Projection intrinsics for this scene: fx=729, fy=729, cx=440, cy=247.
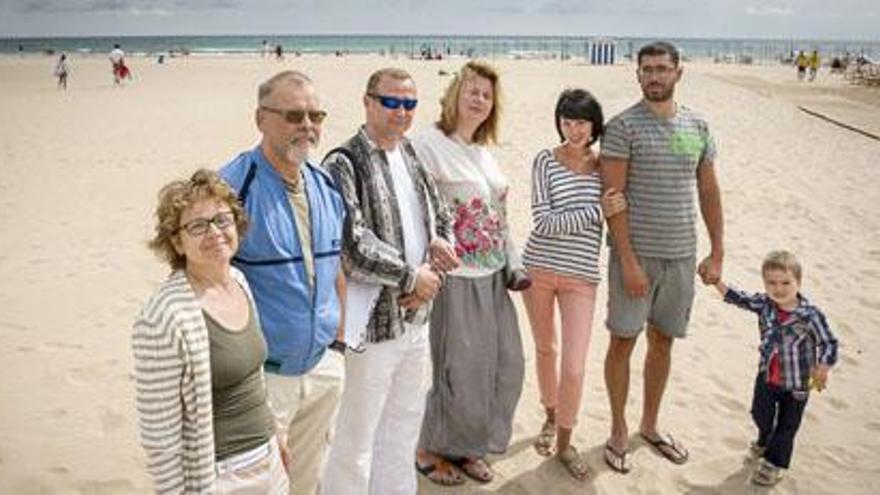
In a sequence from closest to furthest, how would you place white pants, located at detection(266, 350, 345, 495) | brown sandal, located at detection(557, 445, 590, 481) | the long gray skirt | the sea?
white pants, located at detection(266, 350, 345, 495) < the long gray skirt < brown sandal, located at detection(557, 445, 590, 481) < the sea

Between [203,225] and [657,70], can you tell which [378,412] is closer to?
[203,225]

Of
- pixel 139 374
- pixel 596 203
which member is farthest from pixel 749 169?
pixel 139 374

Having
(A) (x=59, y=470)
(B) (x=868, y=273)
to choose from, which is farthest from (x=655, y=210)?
(B) (x=868, y=273)

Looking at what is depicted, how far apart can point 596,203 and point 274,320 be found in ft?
6.67

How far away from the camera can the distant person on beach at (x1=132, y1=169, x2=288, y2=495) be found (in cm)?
218

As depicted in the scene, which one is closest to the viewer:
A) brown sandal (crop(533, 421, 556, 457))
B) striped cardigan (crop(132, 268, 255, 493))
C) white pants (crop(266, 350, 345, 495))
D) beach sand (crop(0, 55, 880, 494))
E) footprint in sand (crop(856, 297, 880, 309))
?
striped cardigan (crop(132, 268, 255, 493))

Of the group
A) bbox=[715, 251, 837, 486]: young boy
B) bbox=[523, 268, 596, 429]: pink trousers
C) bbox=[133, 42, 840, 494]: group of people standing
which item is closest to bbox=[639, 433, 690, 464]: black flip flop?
bbox=[133, 42, 840, 494]: group of people standing

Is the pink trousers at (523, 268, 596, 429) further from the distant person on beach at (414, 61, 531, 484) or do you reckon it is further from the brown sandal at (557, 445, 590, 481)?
the distant person on beach at (414, 61, 531, 484)

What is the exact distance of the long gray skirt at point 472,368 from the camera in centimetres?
380

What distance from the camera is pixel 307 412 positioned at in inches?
119

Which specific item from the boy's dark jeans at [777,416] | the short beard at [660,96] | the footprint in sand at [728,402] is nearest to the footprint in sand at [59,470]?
the short beard at [660,96]

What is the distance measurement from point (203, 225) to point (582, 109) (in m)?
2.35

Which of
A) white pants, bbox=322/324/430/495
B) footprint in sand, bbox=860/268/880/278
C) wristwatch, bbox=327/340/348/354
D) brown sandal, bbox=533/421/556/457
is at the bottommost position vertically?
brown sandal, bbox=533/421/556/457

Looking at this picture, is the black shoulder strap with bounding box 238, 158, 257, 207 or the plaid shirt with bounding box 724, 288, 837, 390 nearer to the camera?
the black shoulder strap with bounding box 238, 158, 257, 207
